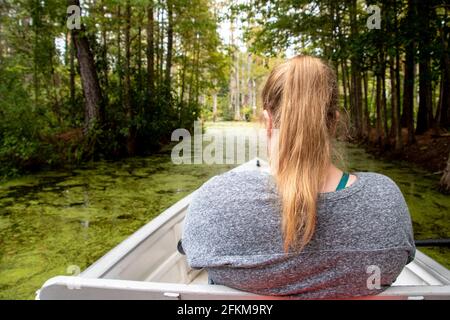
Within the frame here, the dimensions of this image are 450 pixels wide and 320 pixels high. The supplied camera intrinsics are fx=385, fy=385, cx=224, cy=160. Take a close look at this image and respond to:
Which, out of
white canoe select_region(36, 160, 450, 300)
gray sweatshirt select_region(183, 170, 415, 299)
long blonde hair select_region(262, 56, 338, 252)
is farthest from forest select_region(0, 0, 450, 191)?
long blonde hair select_region(262, 56, 338, 252)

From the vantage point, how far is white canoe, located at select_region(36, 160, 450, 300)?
4.01 ft

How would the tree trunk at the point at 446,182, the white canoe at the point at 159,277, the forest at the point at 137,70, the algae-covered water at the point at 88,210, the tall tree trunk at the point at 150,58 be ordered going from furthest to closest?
the tall tree trunk at the point at 150,58, the forest at the point at 137,70, the tree trunk at the point at 446,182, the algae-covered water at the point at 88,210, the white canoe at the point at 159,277

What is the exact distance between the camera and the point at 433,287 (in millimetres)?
1251

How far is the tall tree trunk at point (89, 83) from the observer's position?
8.48m

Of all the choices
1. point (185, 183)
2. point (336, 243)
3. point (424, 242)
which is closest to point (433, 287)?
point (336, 243)

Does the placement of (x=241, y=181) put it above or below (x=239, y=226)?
above

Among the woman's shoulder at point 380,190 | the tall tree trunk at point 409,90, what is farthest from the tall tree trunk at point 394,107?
the woman's shoulder at point 380,190

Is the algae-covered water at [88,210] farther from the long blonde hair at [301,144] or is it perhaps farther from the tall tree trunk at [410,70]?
the long blonde hair at [301,144]

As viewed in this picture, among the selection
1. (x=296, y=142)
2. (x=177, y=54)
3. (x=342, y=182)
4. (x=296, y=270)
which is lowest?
(x=296, y=270)

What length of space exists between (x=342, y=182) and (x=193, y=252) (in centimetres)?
50

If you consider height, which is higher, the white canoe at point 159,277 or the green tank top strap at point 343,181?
the green tank top strap at point 343,181

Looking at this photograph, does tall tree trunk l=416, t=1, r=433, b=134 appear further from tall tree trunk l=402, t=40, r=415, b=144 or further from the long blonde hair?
the long blonde hair

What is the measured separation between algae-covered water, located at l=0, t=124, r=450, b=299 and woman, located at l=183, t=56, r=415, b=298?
236 centimetres

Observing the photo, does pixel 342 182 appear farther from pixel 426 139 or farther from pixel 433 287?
pixel 426 139
